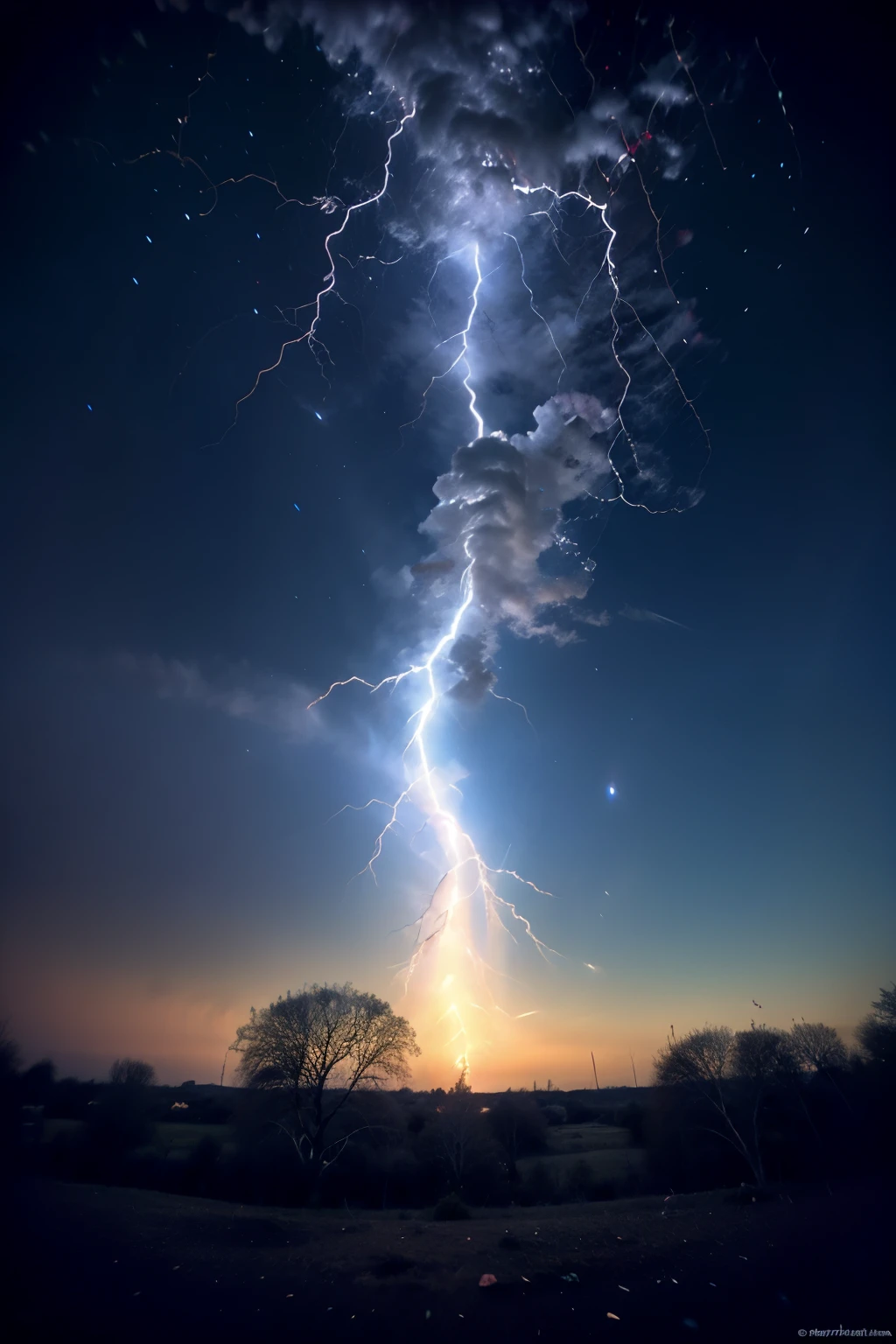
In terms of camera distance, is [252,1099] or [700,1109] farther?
[700,1109]

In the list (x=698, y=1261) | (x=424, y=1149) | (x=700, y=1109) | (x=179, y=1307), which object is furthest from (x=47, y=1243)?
(x=700, y=1109)

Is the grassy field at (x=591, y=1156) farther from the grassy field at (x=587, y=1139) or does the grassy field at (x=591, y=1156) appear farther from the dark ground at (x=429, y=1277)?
the dark ground at (x=429, y=1277)

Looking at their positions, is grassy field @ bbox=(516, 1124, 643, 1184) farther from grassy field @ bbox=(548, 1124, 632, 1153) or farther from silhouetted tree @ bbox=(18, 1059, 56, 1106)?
silhouetted tree @ bbox=(18, 1059, 56, 1106)

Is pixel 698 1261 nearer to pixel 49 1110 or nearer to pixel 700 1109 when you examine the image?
pixel 700 1109

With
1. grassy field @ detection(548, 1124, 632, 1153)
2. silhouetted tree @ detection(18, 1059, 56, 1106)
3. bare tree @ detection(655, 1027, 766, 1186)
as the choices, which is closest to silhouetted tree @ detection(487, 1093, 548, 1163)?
grassy field @ detection(548, 1124, 632, 1153)

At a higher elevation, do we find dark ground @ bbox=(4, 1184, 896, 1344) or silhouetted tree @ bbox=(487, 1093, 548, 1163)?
silhouetted tree @ bbox=(487, 1093, 548, 1163)
